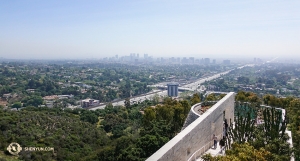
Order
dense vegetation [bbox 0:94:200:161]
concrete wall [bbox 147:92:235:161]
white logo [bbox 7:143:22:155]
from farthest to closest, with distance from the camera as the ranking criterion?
white logo [bbox 7:143:22:155] → dense vegetation [bbox 0:94:200:161] → concrete wall [bbox 147:92:235:161]

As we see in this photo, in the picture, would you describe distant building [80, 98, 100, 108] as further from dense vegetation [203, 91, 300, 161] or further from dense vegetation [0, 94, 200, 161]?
dense vegetation [203, 91, 300, 161]

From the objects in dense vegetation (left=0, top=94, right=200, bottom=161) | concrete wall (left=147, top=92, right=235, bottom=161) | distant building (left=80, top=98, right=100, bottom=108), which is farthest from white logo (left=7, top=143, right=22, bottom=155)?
distant building (left=80, top=98, right=100, bottom=108)

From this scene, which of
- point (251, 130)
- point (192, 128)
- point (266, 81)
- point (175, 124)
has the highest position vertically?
point (192, 128)

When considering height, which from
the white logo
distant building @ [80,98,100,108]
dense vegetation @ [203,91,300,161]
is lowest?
distant building @ [80,98,100,108]

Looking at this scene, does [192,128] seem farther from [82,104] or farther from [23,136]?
[82,104]

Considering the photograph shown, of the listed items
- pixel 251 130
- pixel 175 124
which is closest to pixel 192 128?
pixel 251 130

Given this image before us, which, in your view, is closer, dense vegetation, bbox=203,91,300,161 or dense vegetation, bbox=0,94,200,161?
dense vegetation, bbox=203,91,300,161

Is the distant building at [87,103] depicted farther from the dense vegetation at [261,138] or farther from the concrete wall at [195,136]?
the concrete wall at [195,136]

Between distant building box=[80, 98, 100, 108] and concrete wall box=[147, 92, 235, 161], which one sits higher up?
concrete wall box=[147, 92, 235, 161]
